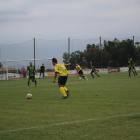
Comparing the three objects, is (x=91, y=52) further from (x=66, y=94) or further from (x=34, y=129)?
(x=34, y=129)

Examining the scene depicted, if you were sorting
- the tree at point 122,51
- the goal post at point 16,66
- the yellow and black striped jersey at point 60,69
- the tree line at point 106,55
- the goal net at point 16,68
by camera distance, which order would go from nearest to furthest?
the yellow and black striped jersey at point 60,69 → the goal net at point 16,68 → the goal post at point 16,66 → the tree line at point 106,55 → the tree at point 122,51

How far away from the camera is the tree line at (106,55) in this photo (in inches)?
2026

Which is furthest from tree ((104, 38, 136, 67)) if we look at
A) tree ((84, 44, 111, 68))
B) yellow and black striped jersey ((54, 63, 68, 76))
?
yellow and black striped jersey ((54, 63, 68, 76))

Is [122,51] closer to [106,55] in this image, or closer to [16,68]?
[106,55]

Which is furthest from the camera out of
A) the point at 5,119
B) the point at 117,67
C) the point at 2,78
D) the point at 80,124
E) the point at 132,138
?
the point at 117,67

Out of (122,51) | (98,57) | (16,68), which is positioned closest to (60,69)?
(16,68)

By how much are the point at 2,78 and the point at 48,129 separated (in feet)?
105

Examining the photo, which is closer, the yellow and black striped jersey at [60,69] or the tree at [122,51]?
the yellow and black striped jersey at [60,69]

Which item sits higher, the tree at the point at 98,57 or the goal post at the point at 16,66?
the tree at the point at 98,57

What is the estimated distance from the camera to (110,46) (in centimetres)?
6650

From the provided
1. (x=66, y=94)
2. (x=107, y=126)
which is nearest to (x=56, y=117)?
(x=107, y=126)

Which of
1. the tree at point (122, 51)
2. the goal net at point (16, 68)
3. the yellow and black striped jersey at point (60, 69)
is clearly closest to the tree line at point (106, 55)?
the tree at point (122, 51)

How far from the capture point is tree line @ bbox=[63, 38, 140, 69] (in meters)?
51.5

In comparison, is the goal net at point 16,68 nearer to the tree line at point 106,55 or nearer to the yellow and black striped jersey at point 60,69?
the tree line at point 106,55
